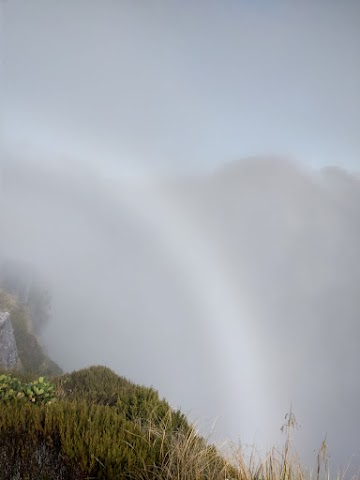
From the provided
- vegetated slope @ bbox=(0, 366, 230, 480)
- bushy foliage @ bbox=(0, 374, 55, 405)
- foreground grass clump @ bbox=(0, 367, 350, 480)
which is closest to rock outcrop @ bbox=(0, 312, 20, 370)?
bushy foliage @ bbox=(0, 374, 55, 405)

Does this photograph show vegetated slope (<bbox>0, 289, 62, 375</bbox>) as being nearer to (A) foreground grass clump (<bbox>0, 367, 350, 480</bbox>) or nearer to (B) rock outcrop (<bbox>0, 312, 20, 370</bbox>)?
(B) rock outcrop (<bbox>0, 312, 20, 370</bbox>)

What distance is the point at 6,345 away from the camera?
2623 cm

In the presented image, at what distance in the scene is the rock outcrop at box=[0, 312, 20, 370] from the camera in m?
25.3

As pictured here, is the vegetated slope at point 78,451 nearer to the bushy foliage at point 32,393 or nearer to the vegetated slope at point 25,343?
the bushy foliage at point 32,393

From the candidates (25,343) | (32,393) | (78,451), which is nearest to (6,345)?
(25,343)

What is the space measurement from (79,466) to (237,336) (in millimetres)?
107320

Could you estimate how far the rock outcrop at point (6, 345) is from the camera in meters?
25.3

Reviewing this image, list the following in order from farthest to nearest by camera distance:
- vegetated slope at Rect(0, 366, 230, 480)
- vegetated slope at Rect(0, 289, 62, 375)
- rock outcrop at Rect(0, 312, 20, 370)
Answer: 1. vegetated slope at Rect(0, 289, 62, 375)
2. rock outcrop at Rect(0, 312, 20, 370)
3. vegetated slope at Rect(0, 366, 230, 480)

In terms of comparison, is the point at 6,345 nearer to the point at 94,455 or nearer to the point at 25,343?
the point at 25,343

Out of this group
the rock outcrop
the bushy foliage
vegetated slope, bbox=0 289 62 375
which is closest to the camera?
the bushy foliage

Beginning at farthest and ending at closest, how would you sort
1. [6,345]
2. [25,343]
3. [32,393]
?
[25,343]
[6,345]
[32,393]

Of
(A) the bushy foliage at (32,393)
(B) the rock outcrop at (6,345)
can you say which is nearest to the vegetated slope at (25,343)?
(B) the rock outcrop at (6,345)

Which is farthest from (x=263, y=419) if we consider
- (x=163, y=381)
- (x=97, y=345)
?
(x=97, y=345)

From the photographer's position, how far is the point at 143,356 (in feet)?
370
